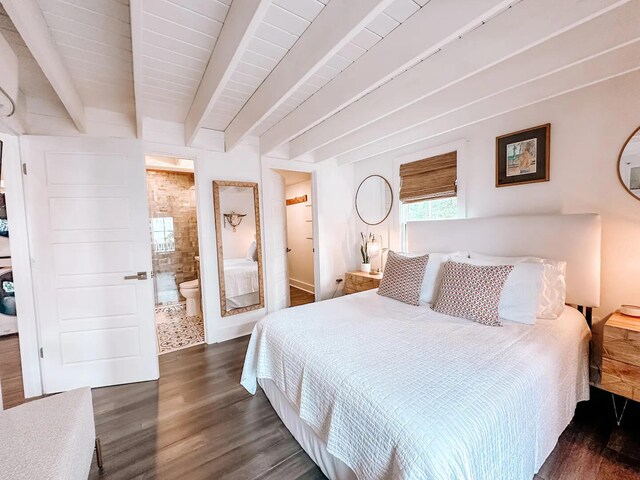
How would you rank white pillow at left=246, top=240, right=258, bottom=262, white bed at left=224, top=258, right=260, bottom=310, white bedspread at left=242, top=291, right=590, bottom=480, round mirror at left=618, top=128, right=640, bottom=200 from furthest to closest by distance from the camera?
white pillow at left=246, top=240, right=258, bottom=262
white bed at left=224, top=258, right=260, bottom=310
round mirror at left=618, top=128, right=640, bottom=200
white bedspread at left=242, top=291, right=590, bottom=480

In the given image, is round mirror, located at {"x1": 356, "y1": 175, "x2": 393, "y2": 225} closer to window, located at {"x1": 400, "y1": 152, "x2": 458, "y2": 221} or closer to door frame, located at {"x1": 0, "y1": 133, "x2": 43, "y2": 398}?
window, located at {"x1": 400, "y1": 152, "x2": 458, "y2": 221}

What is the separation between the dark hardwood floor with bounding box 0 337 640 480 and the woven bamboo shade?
2070mm

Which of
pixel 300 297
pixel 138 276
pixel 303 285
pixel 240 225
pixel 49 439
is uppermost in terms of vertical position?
pixel 240 225

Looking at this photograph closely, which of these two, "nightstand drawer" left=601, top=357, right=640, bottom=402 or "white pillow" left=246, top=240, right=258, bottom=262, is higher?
"white pillow" left=246, top=240, right=258, bottom=262

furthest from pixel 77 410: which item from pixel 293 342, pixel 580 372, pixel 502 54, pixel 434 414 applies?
pixel 580 372

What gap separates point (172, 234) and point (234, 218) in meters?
Result: 2.38

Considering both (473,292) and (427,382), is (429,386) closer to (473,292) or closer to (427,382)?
(427,382)

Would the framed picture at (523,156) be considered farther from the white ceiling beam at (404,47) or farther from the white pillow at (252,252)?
the white pillow at (252,252)

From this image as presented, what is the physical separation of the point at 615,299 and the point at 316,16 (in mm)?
2754

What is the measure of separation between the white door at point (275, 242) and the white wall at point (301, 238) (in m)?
1.42

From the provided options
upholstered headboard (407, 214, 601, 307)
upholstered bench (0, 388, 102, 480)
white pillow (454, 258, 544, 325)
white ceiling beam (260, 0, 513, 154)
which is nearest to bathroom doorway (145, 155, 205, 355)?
upholstered bench (0, 388, 102, 480)

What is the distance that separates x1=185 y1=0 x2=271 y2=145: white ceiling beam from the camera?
1.22m

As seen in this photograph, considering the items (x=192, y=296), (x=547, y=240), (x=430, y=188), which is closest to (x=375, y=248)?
(x=430, y=188)

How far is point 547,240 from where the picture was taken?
83.7 inches
